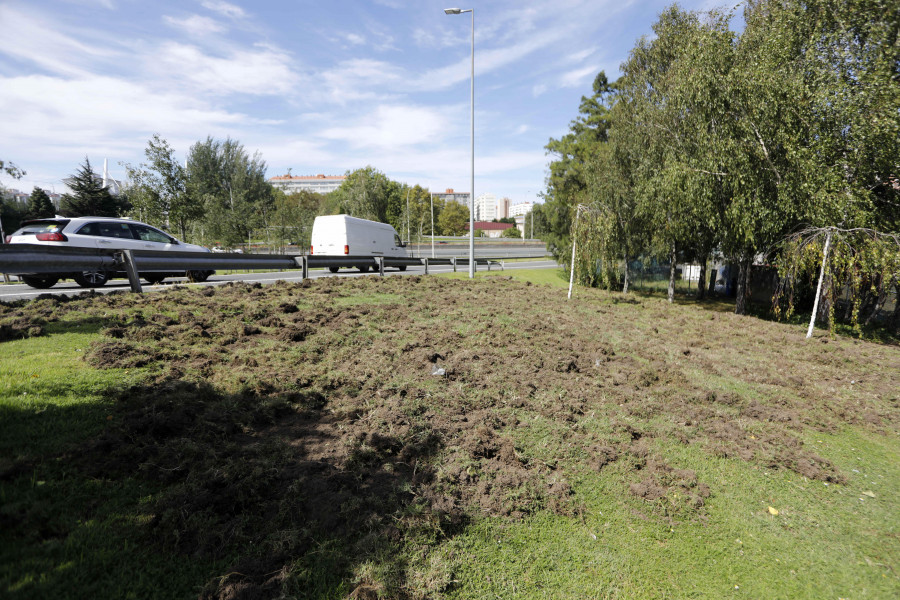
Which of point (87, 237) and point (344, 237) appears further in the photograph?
point (344, 237)

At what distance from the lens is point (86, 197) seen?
120ft

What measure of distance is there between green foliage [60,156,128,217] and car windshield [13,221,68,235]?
112 ft

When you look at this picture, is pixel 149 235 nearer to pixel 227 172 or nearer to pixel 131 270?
pixel 131 270

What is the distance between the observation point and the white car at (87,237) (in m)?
10.2

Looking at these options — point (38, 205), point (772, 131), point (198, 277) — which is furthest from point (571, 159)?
point (38, 205)

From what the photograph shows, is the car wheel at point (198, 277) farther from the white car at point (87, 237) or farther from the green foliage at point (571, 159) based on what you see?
the green foliage at point (571, 159)

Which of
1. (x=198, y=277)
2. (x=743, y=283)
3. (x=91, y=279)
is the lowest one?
(x=743, y=283)

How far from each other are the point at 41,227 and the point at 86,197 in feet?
118

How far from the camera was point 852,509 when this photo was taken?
3977 millimetres

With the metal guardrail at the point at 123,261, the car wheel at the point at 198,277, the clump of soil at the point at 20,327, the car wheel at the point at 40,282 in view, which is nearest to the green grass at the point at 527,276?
the metal guardrail at the point at 123,261

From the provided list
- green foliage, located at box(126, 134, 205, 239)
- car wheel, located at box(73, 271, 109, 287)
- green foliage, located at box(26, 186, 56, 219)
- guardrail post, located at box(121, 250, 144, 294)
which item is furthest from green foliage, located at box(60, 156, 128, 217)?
guardrail post, located at box(121, 250, 144, 294)

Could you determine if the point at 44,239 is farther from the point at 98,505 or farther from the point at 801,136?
the point at 801,136

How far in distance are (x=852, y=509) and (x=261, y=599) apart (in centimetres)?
551

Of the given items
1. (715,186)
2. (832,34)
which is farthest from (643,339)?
(832,34)
